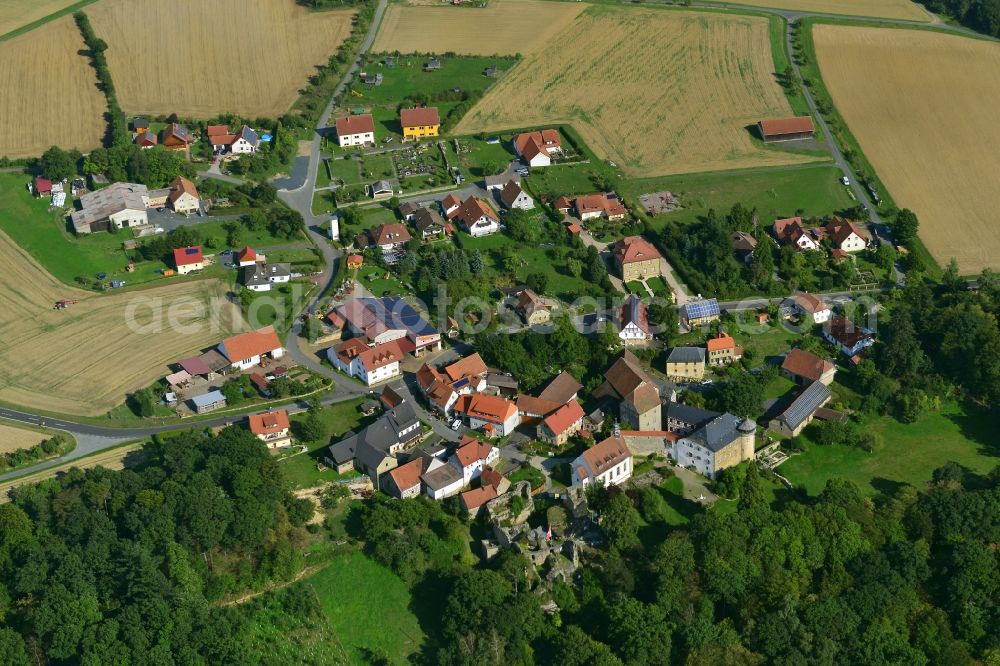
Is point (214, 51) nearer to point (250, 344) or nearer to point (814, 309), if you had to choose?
point (250, 344)

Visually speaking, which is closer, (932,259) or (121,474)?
(121,474)

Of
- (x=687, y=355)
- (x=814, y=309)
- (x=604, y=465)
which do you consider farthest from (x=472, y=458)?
(x=814, y=309)

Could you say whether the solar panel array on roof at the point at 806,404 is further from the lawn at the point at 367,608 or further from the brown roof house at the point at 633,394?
the lawn at the point at 367,608

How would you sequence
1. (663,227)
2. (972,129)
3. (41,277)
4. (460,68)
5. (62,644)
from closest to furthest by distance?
(62,644), (41,277), (663,227), (972,129), (460,68)

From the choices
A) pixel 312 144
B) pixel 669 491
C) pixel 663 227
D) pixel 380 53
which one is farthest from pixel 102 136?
pixel 669 491

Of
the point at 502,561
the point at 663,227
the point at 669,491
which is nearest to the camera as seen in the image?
the point at 502,561

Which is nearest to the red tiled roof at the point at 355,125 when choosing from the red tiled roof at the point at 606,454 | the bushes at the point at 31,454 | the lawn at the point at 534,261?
the lawn at the point at 534,261

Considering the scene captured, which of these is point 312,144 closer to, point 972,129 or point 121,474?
point 121,474
